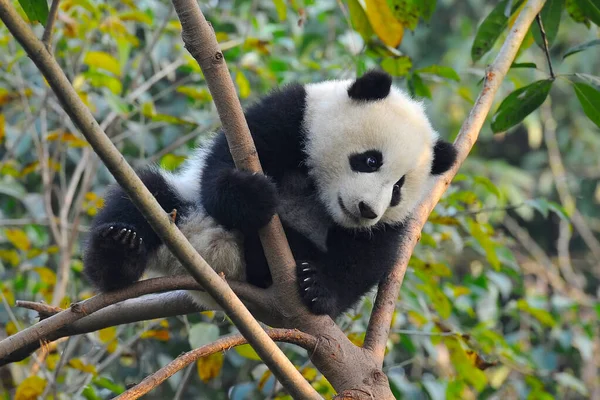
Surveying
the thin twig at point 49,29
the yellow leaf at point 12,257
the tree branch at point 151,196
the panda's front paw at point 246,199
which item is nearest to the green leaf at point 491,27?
Result: the panda's front paw at point 246,199

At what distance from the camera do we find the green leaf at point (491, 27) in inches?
111

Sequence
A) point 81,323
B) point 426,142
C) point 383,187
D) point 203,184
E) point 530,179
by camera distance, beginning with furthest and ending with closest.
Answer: point 530,179 → point 426,142 → point 383,187 → point 203,184 → point 81,323

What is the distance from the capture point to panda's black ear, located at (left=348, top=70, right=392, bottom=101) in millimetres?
2748

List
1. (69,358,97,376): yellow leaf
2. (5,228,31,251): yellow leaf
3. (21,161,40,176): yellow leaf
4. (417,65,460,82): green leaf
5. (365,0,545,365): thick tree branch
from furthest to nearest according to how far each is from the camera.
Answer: (21,161,40,176): yellow leaf
(5,228,31,251): yellow leaf
(417,65,460,82): green leaf
(69,358,97,376): yellow leaf
(365,0,545,365): thick tree branch

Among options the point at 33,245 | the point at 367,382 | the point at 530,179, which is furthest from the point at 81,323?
the point at 530,179

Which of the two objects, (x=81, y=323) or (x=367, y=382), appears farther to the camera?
(x=81, y=323)

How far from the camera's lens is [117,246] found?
7.55 feet

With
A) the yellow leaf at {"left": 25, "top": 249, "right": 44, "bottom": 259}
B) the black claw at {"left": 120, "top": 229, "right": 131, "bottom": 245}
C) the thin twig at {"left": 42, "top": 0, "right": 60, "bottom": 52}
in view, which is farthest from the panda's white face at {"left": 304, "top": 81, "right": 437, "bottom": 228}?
the yellow leaf at {"left": 25, "top": 249, "right": 44, "bottom": 259}

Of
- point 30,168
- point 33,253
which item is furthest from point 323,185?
point 30,168

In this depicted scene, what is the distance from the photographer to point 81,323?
2.15m

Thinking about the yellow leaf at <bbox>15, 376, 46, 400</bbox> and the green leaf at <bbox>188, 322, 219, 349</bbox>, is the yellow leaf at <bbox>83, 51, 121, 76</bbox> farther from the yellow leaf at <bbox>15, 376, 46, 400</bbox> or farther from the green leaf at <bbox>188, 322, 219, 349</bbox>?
the yellow leaf at <bbox>15, 376, 46, 400</bbox>

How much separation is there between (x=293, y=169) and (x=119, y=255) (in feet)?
2.71

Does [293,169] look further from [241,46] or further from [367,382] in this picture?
[241,46]

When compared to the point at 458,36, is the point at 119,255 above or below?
above
